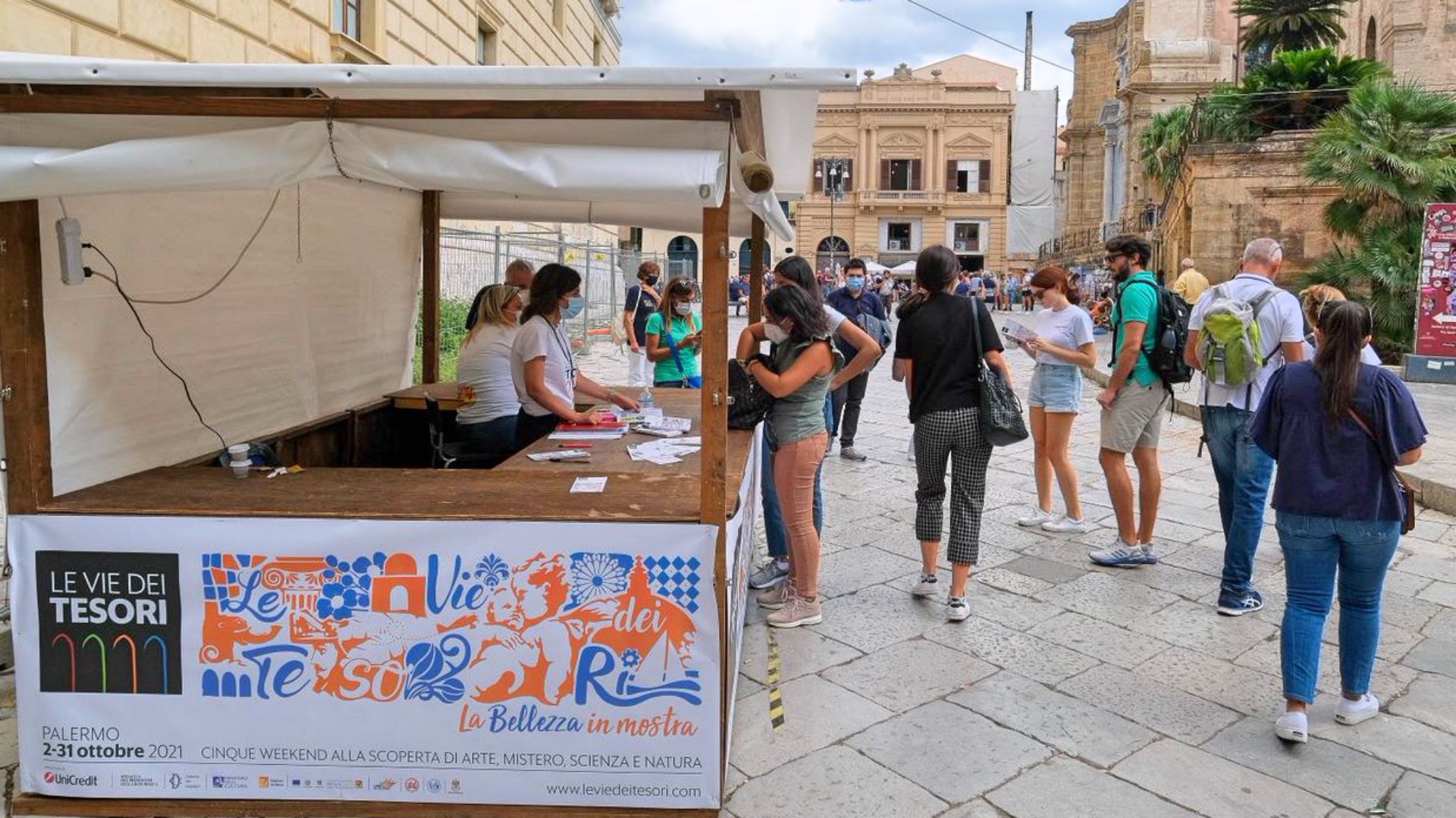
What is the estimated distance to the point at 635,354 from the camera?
1121 cm

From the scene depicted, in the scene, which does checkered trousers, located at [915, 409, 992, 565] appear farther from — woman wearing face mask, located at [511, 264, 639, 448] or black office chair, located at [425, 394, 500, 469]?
black office chair, located at [425, 394, 500, 469]

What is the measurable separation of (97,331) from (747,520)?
2681mm

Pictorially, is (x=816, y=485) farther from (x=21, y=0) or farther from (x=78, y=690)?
(x=21, y=0)

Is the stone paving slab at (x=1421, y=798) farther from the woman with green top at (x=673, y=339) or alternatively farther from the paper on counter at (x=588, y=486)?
the woman with green top at (x=673, y=339)

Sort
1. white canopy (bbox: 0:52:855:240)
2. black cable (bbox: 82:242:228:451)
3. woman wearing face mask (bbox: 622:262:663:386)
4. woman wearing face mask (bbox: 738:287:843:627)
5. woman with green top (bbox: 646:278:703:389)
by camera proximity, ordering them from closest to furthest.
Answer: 1. white canopy (bbox: 0:52:855:240)
2. black cable (bbox: 82:242:228:451)
3. woman wearing face mask (bbox: 738:287:843:627)
4. woman with green top (bbox: 646:278:703:389)
5. woman wearing face mask (bbox: 622:262:663:386)

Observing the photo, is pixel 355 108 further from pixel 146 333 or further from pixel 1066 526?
pixel 1066 526

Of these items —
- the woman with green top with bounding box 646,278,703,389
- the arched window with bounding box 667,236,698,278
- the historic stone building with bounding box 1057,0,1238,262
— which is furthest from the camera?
the arched window with bounding box 667,236,698,278

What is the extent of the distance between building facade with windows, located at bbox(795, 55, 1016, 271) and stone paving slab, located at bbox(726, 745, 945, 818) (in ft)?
184

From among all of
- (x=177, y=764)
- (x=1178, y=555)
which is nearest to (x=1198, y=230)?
(x=1178, y=555)

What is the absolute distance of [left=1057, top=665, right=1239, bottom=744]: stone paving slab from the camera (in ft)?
12.8

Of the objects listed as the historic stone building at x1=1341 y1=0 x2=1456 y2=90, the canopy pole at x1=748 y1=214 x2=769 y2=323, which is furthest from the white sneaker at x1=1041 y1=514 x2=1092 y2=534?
the historic stone building at x1=1341 y1=0 x2=1456 y2=90

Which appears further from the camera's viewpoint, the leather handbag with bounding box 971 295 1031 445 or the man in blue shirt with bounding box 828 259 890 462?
the man in blue shirt with bounding box 828 259 890 462

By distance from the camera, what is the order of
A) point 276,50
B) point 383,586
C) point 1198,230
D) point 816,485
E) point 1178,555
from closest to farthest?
1. point 383,586
2. point 816,485
3. point 1178,555
4. point 276,50
5. point 1198,230

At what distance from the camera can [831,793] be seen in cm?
340
